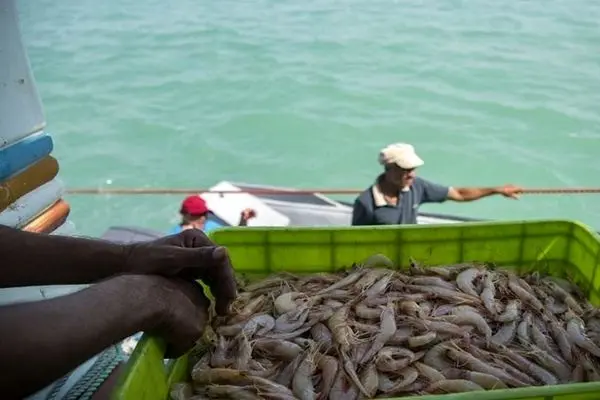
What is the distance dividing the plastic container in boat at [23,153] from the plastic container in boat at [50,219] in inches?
9.2

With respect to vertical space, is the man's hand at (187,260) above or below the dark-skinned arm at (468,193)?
above

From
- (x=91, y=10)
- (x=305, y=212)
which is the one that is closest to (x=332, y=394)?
(x=305, y=212)

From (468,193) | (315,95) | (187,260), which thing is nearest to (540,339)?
(187,260)

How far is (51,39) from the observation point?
69.5ft

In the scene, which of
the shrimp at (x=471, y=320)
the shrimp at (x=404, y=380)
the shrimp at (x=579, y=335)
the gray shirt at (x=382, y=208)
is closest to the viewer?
the shrimp at (x=404, y=380)

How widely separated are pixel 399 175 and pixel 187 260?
3086mm

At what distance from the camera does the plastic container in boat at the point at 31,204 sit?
2639 millimetres

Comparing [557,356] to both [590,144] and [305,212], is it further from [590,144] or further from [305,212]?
[590,144]

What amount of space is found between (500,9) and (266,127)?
34.1 ft

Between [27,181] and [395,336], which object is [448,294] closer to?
[395,336]

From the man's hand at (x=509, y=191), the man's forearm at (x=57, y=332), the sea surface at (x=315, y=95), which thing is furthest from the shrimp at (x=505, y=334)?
the sea surface at (x=315, y=95)

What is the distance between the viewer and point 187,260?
1883mm

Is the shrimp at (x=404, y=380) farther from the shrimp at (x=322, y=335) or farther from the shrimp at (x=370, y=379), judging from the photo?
the shrimp at (x=322, y=335)

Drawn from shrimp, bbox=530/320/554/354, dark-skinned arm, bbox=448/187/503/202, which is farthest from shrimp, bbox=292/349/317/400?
dark-skinned arm, bbox=448/187/503/202
